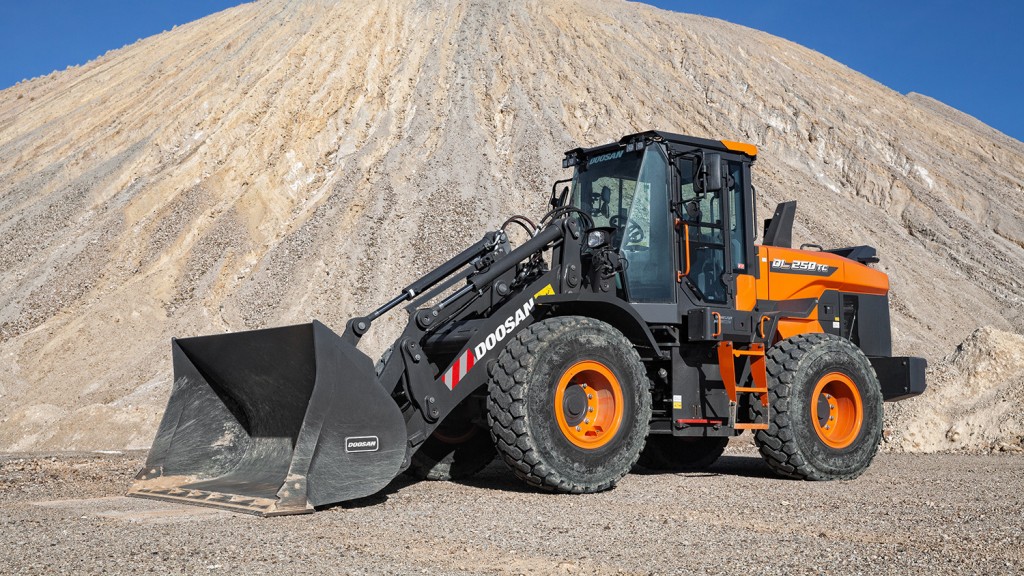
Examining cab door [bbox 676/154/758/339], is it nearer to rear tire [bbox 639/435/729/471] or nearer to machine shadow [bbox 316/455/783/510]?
machine shadow [bbox 316/455/783/510]

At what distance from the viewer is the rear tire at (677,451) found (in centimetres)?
963

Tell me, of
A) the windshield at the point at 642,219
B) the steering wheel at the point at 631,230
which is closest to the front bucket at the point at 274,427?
the windshield at the point at 642,219

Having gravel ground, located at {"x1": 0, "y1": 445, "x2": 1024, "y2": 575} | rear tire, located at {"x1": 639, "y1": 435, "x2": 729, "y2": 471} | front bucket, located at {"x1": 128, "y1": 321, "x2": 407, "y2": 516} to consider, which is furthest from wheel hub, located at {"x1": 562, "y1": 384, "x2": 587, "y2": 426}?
rear tire, located at {"x1": 639, "y1": 435, "x2": 729, "y2": 471}

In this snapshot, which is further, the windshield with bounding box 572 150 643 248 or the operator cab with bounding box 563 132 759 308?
the windshield with bounding box 572 150 643 248

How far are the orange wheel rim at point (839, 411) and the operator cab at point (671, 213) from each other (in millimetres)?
1312

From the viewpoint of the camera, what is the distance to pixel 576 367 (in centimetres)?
706

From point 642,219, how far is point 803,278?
7.10ft

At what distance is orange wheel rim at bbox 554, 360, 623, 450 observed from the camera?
712cm

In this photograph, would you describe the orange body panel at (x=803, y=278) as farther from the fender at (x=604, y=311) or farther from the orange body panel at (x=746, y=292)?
the fender at (x=604, y=311)

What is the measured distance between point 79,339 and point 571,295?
18857 millimetres

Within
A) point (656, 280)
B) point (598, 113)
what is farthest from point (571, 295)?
point (598, 113)

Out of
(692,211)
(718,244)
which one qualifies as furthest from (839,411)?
(692,211)

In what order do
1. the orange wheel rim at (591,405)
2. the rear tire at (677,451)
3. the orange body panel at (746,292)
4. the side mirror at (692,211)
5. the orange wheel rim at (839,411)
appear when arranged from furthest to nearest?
the rear tire at (677,451) → the orange wheel rim at (839,411) → the orange body panel at (746,292) → the side mirror at (692,211) → the orange wheel rim at (591,405)

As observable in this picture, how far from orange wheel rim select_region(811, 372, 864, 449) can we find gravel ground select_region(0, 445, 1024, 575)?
0.69 meters
